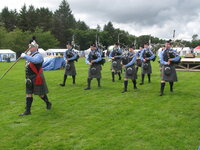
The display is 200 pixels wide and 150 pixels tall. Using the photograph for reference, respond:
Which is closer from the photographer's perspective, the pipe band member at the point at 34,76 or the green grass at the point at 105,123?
the green grass at the point at 105,123

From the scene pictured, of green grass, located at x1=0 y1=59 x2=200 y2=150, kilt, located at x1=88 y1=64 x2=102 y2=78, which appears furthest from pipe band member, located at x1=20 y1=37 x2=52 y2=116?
kilt, located at x1=88 y1=64 x2=102 y2=78

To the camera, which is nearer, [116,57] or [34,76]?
[34,76]

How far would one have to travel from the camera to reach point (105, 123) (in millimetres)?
5371

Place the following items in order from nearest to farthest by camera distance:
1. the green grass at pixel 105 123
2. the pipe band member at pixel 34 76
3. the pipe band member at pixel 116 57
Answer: the green grass at pixel 105 123 < the pipe band member at pixel 34 76 < the pipe band member at pixel 116 57

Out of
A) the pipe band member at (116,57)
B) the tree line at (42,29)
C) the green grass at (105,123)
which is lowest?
the green grass at (105,123)

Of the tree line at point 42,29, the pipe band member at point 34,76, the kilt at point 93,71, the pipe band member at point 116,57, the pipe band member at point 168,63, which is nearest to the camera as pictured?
the pipe band member at point 34,76

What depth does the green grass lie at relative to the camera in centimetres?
426

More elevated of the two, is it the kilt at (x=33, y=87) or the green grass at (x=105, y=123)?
the kilt at (x=33, y=87)

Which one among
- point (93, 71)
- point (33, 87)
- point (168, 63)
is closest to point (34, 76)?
point (33, 87)

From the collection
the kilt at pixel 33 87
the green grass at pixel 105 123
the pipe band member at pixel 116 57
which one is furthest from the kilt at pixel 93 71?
the kilt at pixel 33 87

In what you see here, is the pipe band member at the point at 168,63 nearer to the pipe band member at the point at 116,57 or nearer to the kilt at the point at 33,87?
the kilt at the point at 33,87

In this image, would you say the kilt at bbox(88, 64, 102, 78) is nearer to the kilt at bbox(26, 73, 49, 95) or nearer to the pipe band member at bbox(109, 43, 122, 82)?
the pipe band member at bbox(109, 43, 122, 82)

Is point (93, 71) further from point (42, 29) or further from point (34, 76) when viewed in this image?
point (42, 29)

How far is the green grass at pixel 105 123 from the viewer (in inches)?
168
